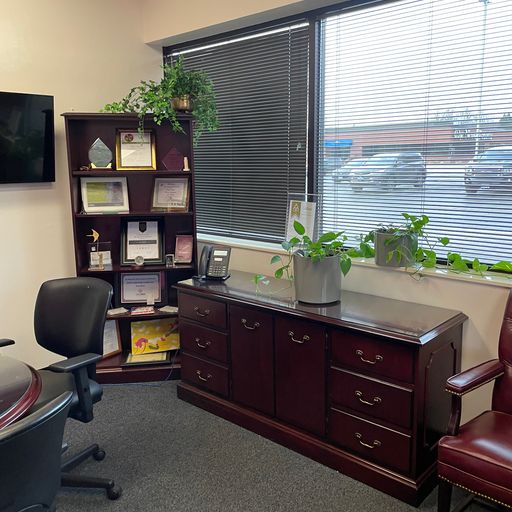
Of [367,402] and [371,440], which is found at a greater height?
[367,402]

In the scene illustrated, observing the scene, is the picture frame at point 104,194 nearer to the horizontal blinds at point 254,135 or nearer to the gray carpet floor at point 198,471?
the horizontal blinds at point 254,135

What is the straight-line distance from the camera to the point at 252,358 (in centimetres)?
279

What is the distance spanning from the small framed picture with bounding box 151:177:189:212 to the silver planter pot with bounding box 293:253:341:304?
119 cm

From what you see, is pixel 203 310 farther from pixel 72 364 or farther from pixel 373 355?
pixel 373 355

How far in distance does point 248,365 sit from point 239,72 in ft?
6.76

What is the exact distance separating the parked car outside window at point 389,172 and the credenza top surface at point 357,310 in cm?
66

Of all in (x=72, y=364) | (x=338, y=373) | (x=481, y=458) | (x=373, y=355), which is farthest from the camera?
(x=338, y=373)

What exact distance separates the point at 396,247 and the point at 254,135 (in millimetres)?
1430

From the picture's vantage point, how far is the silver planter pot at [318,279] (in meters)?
2.57

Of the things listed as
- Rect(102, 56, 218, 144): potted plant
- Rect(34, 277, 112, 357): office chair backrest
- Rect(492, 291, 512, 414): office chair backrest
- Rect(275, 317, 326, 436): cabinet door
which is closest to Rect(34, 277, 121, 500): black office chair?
Rect(34, 277, 112, 357): office chair backrest

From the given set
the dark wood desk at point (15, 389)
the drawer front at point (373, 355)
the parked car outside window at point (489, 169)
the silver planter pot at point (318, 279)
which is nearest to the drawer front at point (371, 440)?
the drawer front at point (373, 355)

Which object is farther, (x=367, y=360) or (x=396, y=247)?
(x=396, y=247)

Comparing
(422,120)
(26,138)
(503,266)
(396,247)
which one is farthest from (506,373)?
(26,138)

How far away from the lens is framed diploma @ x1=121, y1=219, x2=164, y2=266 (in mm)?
3537
